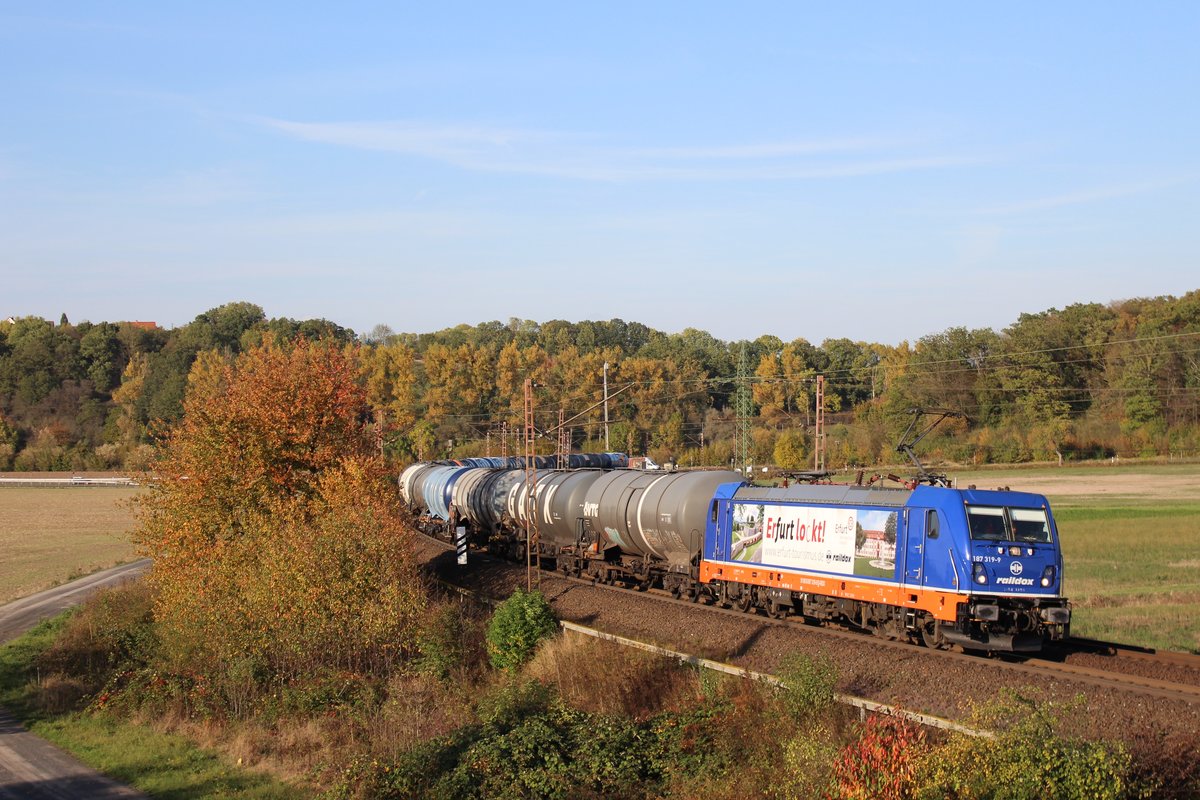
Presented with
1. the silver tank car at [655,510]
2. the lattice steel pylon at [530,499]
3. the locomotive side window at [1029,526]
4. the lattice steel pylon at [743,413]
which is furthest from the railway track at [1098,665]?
the lattice steel pylon at [743,413]

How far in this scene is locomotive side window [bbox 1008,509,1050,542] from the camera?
66.7 ft

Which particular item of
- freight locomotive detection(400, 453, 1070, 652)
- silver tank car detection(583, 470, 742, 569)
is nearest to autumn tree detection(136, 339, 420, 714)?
silver tank car detection(583, 470, 742, 569)

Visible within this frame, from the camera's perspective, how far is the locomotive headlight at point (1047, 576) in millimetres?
19906

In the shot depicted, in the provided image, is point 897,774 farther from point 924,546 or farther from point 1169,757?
point 924,546

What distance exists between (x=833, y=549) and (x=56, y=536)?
66.1 meters

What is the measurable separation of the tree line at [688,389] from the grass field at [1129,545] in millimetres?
6532

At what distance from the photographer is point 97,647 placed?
3422 centimetres

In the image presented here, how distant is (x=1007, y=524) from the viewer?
799 inches

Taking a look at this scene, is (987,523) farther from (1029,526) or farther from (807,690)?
(807,690)

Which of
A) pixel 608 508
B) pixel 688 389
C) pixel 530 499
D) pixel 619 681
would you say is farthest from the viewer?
pixel 688 389

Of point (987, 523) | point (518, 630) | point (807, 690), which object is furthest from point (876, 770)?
point (518, 630)

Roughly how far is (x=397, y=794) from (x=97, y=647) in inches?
837

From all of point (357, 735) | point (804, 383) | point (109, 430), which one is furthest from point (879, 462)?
point (109, 430)

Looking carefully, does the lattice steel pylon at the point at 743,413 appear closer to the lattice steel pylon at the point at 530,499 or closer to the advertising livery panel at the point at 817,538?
the lattice steel pylon at the point at 530,499
